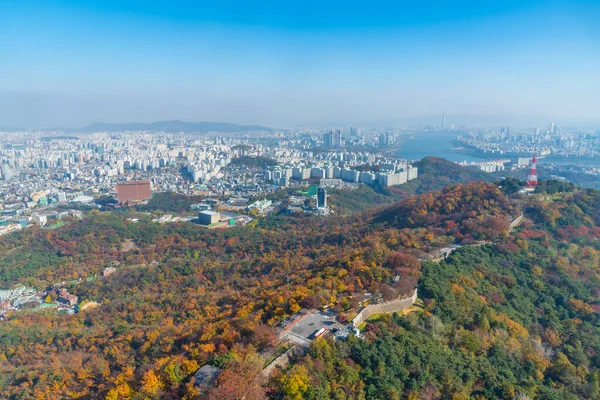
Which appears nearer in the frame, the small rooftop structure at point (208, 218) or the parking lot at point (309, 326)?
the parking lot at point (309, 326)

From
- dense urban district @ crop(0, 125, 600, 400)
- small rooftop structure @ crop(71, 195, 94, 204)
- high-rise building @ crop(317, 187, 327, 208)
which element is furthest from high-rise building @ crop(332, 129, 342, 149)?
small rooftop structure @ crop(71, 195, 94, 204)

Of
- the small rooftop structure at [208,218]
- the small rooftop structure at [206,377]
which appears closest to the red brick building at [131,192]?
the small rooftop structure at [208,218]

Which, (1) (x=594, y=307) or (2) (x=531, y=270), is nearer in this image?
(1) (x=594, y=307)

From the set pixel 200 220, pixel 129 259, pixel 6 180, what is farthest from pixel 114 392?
pixel 6 180

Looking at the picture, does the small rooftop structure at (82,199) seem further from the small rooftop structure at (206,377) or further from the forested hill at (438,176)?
the small rooftop structure at (206,377)

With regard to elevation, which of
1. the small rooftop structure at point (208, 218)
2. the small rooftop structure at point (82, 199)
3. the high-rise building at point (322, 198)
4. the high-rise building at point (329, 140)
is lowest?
the small rooftop structure at point (82, 199)

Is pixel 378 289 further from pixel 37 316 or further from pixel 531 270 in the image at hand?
pixel 37 316

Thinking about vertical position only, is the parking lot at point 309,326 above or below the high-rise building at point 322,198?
above
